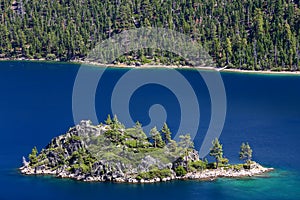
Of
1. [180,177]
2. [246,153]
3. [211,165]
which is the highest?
[246,153]

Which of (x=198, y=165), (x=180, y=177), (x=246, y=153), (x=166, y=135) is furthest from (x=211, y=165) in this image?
(x=166, y=135)

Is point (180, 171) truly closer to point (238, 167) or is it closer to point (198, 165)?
point (198, 165)

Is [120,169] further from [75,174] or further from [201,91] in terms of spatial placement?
[201,91]

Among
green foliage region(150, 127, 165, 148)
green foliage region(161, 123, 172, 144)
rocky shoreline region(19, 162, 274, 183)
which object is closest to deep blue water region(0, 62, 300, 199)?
rocky shoreline region(19, 162, 274, 183)

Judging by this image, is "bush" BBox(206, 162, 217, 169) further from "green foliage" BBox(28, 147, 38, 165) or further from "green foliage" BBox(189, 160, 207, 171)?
"green foliage" BBox(28, 147, 38, 165)

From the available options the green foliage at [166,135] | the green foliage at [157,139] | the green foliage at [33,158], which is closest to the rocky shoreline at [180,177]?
the green foliage at [33,158]
